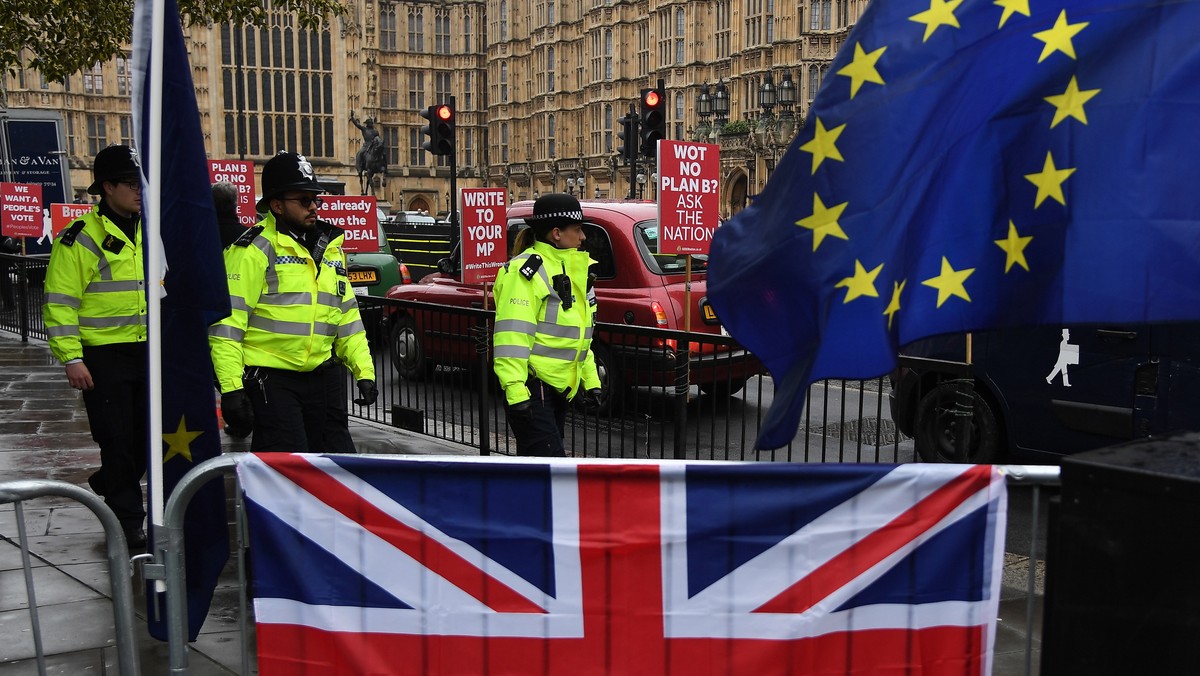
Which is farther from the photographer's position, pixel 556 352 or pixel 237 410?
pixel 556 352

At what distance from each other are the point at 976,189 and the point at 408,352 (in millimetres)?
7481

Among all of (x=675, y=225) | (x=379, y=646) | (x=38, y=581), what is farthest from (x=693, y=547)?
(x=675, y=225)

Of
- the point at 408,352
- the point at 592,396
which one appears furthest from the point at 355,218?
the point at 592,396

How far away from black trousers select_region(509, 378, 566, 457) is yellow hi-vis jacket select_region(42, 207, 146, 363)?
1.86 metres

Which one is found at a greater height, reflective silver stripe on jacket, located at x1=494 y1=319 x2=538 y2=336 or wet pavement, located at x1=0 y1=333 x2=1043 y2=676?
reflective silver stripe on jacket, located at x1=494 y1=319 x2=538 y2=336

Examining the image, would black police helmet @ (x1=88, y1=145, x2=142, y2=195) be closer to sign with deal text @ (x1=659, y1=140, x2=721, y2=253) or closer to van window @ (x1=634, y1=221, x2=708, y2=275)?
sign with deal text @ (x1=659, y1=140, x2=721, y2=253)

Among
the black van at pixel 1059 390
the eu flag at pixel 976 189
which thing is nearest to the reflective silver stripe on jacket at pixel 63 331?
the eu flag at pixel 976 189

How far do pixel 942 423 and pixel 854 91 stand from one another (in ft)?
16.5

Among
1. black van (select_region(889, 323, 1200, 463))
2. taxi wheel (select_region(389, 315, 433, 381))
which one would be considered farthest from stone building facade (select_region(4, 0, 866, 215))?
black van (select_region(889, 323, 1200, 463))

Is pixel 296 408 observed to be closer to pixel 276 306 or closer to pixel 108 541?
pixel 276 306

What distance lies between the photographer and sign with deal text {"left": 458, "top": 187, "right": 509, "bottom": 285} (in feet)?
32.7

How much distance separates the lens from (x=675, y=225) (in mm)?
9094

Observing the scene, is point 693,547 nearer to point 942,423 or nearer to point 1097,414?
point 1097,414

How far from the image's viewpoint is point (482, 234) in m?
10.1
